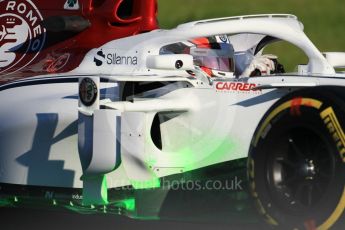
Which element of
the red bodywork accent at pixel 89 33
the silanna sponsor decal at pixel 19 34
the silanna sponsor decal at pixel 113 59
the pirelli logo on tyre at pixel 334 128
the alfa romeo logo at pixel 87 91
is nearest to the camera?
the pirelli logo on tyre at pixel 334 128

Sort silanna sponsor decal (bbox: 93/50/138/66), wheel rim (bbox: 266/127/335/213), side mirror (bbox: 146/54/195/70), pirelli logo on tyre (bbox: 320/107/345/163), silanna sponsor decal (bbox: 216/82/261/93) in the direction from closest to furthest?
1. pirelli logo on tyre (bbox: 320/107/345/163)
2. wheel rim (bbox: 266/127/335/213)
3. silanna sponsor decal (bbox: 216/82/261/93)
4. side mirror (bbox: 146/54/195/70)
5. silanna sponsor decal (bbox: 93/50/138/66)

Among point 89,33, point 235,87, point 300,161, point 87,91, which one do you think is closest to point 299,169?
point 300,161

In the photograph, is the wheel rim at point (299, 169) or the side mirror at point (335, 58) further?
the side mirror at point (335, 58)

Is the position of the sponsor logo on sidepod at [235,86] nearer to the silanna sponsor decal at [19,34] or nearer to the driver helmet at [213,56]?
the driver helmet at [213,56]

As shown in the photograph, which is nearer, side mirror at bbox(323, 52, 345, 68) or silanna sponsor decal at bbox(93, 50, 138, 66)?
silanna sponsor decal at bbox(93, 50, 138, 66)

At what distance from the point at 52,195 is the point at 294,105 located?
2003 mm

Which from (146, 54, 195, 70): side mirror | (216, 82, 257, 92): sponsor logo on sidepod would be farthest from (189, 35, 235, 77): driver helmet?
(216, 82, 257, 92): sponsor logo on sidepod

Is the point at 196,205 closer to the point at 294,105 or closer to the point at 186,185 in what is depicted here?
the point at 186,185

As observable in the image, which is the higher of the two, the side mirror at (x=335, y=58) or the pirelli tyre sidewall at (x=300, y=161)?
the side mirror at (x=335, y=58)

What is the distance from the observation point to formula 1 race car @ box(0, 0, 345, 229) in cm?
595

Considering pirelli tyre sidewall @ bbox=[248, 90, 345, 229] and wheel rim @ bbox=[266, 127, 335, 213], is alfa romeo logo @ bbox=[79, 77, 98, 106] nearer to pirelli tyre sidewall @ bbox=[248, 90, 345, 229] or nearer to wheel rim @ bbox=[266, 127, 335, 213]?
pirelli tyre sidewall @ bbox=[248, 90, 345, 229]

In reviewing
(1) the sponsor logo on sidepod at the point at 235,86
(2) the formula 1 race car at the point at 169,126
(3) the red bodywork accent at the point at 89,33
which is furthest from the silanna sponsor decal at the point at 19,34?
(1) the sponsor logo on sidepod at the point at 235,86

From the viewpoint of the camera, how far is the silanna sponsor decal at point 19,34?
25.7 ft

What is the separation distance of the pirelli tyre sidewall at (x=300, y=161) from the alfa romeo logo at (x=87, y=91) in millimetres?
1110
